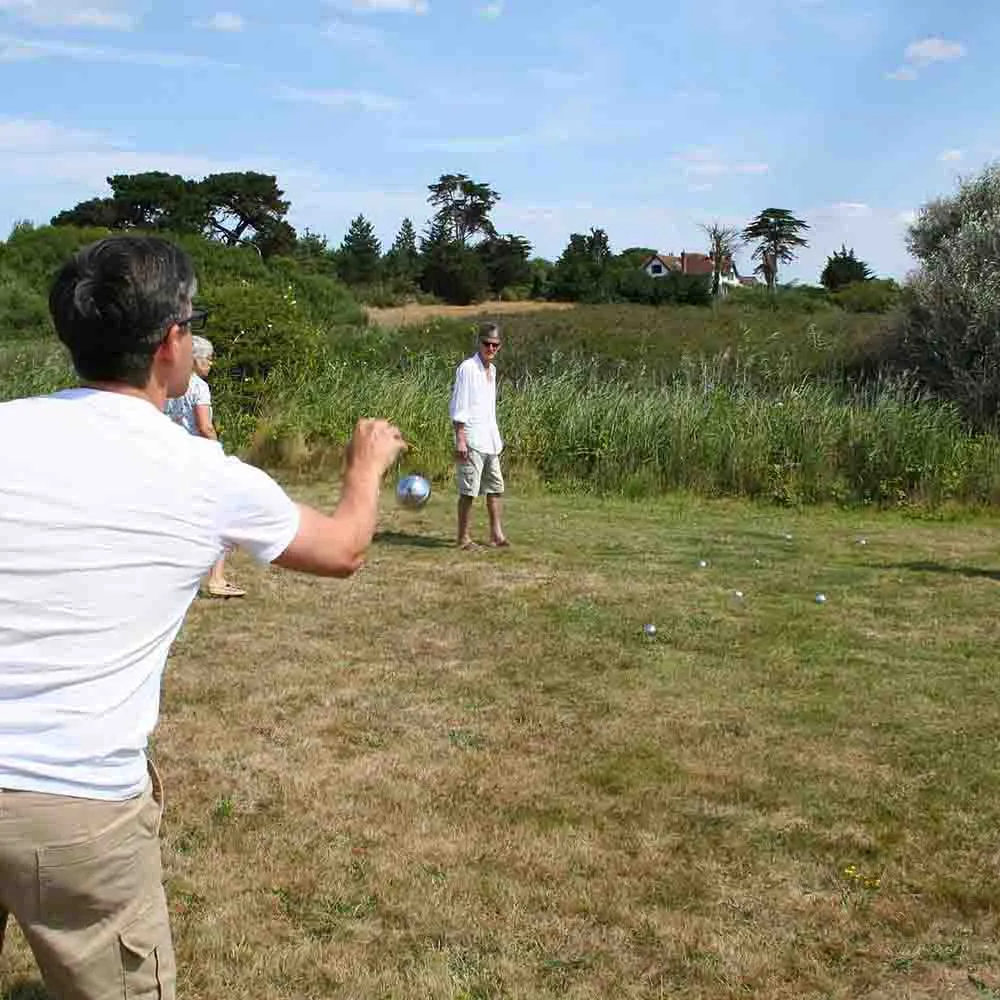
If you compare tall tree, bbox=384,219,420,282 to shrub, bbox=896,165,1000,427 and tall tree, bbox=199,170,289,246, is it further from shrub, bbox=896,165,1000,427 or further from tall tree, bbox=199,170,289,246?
shrub, bbox=896,165,1000,427

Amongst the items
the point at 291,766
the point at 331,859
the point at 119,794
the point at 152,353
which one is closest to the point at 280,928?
the point at 331,859

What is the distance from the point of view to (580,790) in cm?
488

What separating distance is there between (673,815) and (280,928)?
5.21 ft

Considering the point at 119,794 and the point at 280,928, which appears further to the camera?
the point at 280,928

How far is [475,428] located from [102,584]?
7626mm

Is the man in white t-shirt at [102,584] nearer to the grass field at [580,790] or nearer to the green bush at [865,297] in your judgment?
the grass field at [580,790]

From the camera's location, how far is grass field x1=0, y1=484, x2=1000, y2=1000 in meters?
3.68

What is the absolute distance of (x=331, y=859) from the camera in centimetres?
426

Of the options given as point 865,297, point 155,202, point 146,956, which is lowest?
point 146,956

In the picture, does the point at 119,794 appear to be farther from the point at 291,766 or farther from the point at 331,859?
the point at 291,766

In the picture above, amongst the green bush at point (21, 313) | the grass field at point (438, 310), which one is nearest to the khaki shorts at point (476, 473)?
the green bush at point (21, 313)

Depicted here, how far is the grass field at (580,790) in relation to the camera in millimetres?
3676

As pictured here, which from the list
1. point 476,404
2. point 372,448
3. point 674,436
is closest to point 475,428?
point 476,404

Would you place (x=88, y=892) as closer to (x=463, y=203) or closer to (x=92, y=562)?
(x=92, y=562)
